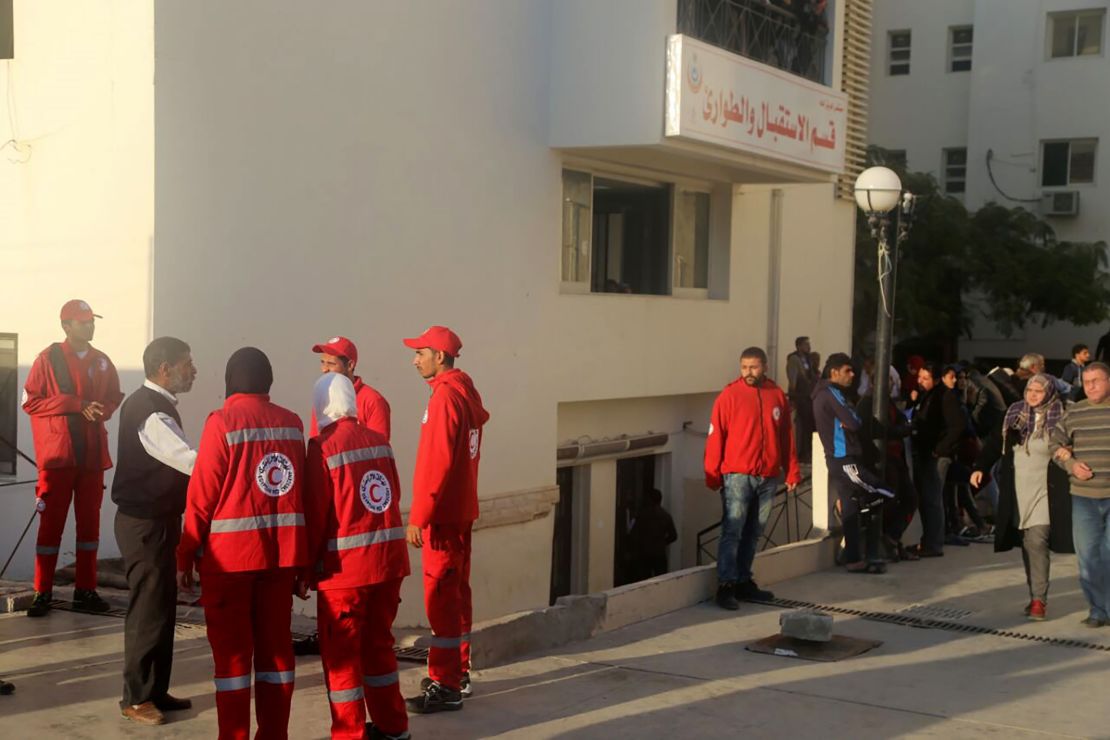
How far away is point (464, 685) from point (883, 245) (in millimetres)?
7105

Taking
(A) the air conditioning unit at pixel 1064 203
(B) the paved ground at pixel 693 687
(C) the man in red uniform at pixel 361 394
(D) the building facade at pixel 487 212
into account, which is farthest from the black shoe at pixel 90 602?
(A) the air conditioning unit at pixel 1064 203

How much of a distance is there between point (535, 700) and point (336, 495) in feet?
7.24

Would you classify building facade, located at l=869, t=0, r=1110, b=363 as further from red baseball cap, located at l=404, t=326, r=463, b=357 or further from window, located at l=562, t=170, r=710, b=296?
red baseball cap, located at l=404, t=326, r=463, b=357

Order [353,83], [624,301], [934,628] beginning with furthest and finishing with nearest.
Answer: [624,301] → [353,83] → [934,628]

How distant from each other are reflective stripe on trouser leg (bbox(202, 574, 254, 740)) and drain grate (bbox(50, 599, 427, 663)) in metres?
2.11

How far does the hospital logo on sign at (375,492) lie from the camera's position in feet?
19.4

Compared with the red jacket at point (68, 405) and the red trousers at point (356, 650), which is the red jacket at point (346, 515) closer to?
the red trousers at point (356, 650)

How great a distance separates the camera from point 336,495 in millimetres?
5875

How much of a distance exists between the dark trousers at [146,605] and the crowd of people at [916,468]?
4.74 metres

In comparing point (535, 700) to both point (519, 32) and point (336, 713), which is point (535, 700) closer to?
point (336, 713)

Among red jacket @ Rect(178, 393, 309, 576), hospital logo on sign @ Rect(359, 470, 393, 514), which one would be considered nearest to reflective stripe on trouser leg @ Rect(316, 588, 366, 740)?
red jacket @ Rect(178, 393, 309, 576)

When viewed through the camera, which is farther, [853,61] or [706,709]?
[853,61]

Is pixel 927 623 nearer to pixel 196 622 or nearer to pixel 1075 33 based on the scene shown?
pixel 196 622

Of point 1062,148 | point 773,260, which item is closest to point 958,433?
point 773,260
